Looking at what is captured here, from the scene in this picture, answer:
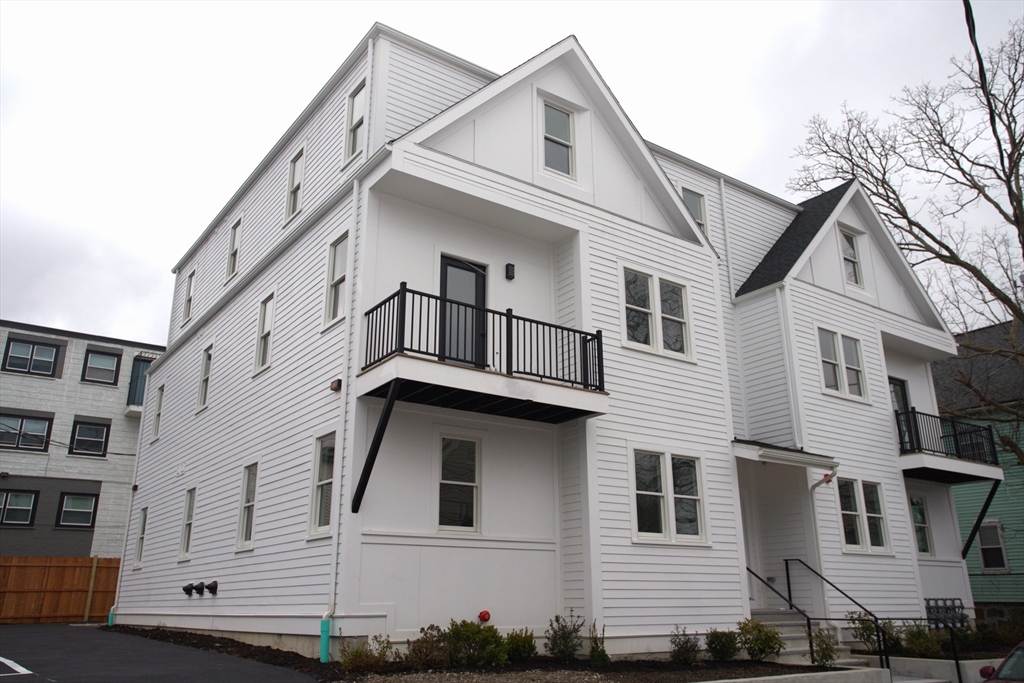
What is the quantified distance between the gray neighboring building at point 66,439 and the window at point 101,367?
41 mm

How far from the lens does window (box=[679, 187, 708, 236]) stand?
66.9 ft

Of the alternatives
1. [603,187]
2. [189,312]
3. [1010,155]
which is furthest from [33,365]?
[1010,155]

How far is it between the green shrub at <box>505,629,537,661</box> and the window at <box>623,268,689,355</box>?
5.83 metres

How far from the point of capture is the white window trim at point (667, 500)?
14.2m

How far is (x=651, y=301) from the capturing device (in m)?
16.1

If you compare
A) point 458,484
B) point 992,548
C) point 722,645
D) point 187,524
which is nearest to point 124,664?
point 458,484

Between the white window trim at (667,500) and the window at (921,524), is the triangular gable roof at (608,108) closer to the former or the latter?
the white window trim at (667,500)

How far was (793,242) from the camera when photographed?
2080 cm

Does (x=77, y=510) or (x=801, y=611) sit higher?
(x=77, y=510)

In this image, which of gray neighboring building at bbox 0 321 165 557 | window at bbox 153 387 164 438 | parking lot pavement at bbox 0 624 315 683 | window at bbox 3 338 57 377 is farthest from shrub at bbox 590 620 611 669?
window at bbox 3 338 57 377

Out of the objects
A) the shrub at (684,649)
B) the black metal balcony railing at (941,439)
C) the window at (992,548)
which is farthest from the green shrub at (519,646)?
the window at (992,548)

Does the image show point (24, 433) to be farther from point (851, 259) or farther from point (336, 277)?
point (851, 259)

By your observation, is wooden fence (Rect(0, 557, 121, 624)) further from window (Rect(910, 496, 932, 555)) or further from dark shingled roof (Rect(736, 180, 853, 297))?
window (Rect(910, 496, 932, 555))

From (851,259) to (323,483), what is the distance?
50.1ft
